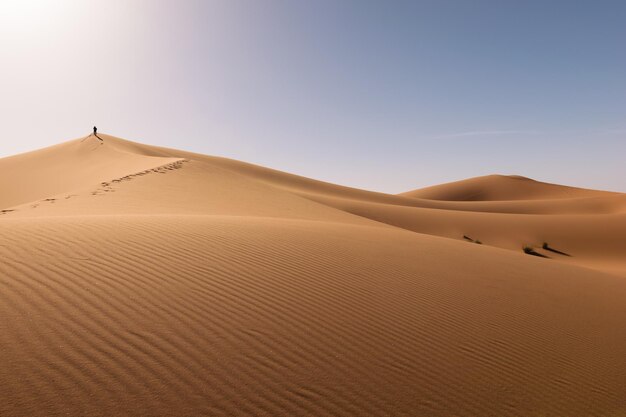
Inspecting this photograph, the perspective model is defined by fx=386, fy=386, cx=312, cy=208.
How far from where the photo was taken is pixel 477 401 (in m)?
3.38

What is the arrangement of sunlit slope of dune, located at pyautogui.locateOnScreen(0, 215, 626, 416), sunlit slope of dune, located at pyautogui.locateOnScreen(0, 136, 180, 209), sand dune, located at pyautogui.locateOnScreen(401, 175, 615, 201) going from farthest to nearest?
sand dune, located at pyautogui.locateOnScreen(401, 175, 615, 201), sunlit slope of dune, located at pyautogui.locateOnScreen(0, 136, 180, 209), sunlit slope of dune, located at pyautogui.locateOnScreen(0, 215, 626, 416)

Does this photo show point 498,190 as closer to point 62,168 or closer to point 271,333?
point 62,168

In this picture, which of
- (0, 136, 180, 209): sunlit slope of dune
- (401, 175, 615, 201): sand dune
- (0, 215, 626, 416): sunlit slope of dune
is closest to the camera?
(0, 215, 626, 416): sunlit slope of dune

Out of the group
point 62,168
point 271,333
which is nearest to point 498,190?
point 62,168

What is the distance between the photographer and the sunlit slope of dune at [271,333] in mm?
2939

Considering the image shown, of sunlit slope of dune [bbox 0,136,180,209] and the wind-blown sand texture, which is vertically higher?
sunlit slope of dune [bbox 0,136,180,209]

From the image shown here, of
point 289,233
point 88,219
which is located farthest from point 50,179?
point 289,233

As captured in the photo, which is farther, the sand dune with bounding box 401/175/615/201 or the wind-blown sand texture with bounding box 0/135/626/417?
the sand dune with bounding box 401/175/615/201

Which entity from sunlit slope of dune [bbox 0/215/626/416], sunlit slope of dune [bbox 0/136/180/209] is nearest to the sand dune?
sunlit slope of dune [bbox 0/136/180/209]

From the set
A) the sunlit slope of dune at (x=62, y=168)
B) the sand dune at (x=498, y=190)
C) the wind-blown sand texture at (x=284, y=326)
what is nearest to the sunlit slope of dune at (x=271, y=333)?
the wind-blown sand texture at (x=284, y=326)

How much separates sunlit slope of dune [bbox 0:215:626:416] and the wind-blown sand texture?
18 millimetres

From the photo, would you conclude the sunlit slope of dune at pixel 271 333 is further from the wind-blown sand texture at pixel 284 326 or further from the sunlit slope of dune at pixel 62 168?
the sunlit slope of dune at pixel 62 168

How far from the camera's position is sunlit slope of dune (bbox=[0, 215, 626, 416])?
294cm

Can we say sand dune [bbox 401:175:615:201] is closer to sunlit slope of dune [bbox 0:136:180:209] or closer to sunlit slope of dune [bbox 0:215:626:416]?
sunlit slope of dune [bbox 0:136:180:209]
